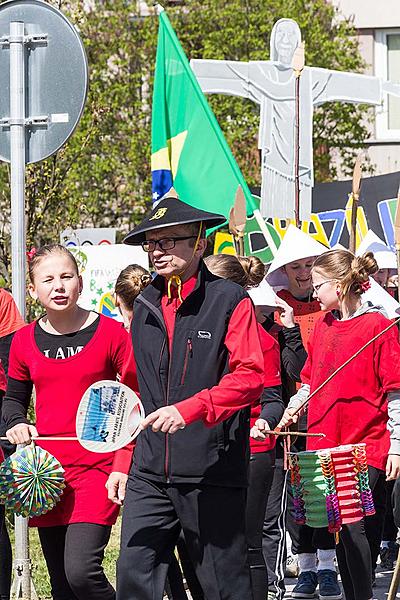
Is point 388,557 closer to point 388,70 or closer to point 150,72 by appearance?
point 150,72

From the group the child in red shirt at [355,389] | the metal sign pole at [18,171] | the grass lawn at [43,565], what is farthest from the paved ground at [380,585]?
the metal sign pole at [18,171]

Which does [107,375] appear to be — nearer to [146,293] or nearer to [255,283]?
[146,293]

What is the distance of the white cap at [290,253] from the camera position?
311 inches

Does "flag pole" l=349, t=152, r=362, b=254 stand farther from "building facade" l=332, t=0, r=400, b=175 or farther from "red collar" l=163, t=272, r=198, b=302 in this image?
"building facade" l=332, t=0, r=400, b=175

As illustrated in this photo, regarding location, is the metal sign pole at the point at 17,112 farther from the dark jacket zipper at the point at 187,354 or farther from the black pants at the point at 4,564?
the dark jacket zipper at the point at 187,354

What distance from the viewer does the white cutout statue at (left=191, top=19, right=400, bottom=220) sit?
511 inches

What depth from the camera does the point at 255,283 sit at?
23.9 ft

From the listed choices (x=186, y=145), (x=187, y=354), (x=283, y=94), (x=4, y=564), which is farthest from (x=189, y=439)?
(x=283, y=94)

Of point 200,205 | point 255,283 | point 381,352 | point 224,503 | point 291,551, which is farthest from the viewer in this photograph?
point 200,205

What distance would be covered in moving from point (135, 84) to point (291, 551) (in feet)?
50.4

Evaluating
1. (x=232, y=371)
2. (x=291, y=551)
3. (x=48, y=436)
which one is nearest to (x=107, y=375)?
(x=48, y=436)

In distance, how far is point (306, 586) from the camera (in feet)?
25.3

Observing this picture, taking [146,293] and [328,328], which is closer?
[146,293]

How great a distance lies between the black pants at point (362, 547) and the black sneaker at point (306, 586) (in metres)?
1.19
